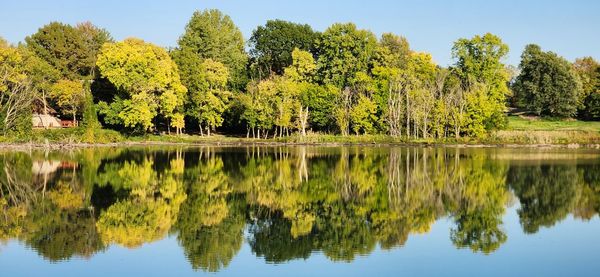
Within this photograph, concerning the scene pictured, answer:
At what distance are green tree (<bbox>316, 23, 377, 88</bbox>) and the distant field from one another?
19.1m

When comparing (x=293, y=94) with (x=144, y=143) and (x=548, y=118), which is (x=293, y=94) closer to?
(x=144, y=143)

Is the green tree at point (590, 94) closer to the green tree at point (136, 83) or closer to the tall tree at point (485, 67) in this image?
the tall tree at point (485, 67)

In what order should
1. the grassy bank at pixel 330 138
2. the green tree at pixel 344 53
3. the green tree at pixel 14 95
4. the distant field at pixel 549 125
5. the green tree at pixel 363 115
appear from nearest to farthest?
the green tree at pixel 14 95
the grassy bank at pixel 330 138
the green tree at pixel 363 115
the distant field at pixel 549 125
the green tree at pixel 344 53

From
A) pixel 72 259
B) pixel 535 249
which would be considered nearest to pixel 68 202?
pixel 72 259

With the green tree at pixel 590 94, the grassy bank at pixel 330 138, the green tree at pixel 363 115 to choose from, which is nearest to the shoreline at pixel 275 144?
the grassy bank at pixel 330 138

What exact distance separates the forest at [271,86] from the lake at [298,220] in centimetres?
3042

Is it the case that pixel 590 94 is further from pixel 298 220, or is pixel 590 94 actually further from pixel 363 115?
pixel 298 220

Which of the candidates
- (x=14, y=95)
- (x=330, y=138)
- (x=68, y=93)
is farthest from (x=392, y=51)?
(x=14, y=95)

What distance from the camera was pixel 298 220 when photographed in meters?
23.6

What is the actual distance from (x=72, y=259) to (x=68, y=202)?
9868mm

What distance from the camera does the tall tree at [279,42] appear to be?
300 feet

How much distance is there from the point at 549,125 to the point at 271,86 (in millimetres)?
35126

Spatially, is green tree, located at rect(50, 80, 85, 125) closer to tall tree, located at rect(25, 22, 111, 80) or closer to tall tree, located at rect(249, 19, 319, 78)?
tall tree, located at rect(25, 22, 111, 80)

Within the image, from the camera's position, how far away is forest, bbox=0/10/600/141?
71.9m
